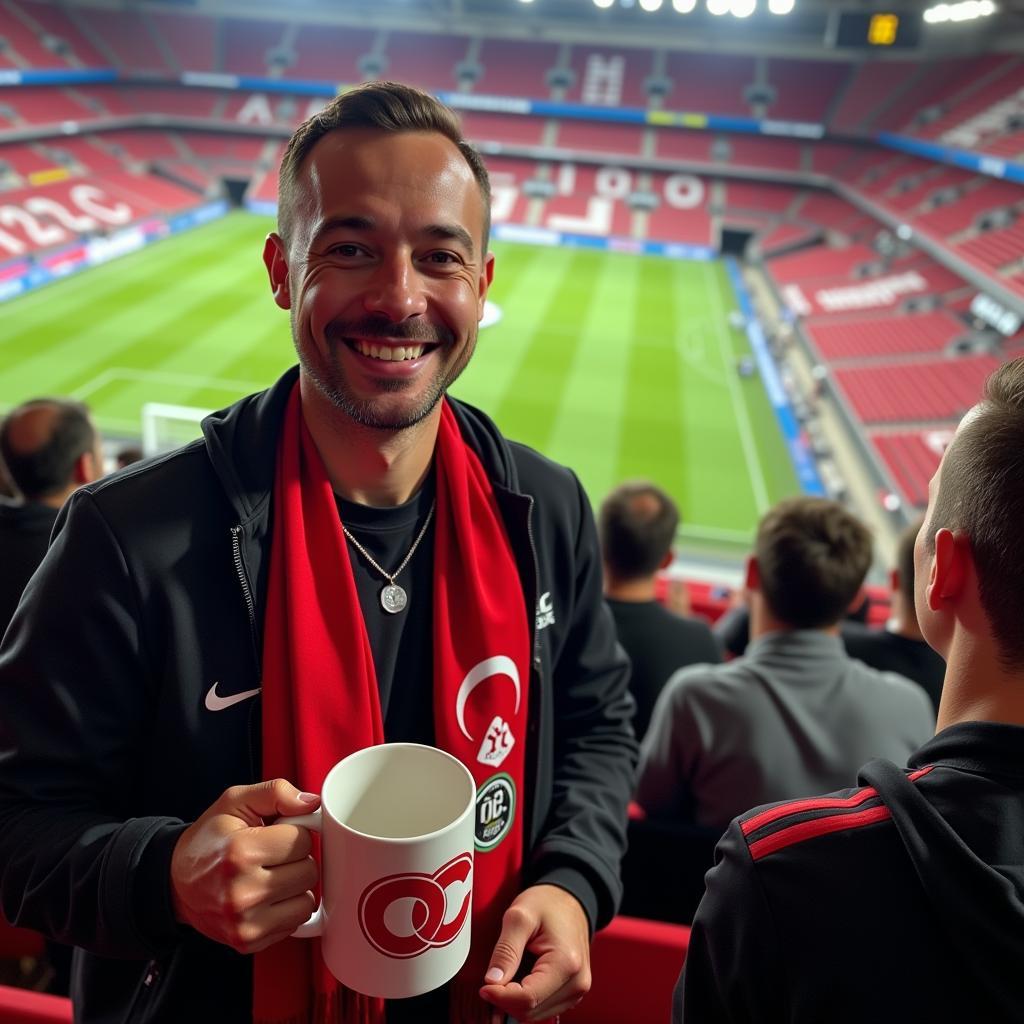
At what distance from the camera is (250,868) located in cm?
108

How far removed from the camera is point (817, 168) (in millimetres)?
25562

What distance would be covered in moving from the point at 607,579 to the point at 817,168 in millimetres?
26077

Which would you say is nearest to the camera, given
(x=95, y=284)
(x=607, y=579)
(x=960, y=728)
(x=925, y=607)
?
(x=960, y=728)

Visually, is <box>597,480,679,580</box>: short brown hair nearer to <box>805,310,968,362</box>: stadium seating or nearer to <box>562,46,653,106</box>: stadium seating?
<box>805,310,968,362</box>: stadium seating

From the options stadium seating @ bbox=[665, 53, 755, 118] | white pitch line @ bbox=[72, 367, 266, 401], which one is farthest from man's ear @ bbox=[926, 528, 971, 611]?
stadium seating @ bbox=[665, 53, 755, 118]

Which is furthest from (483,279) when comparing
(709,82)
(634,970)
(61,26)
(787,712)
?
(61,26)

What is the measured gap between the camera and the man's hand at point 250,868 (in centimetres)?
108

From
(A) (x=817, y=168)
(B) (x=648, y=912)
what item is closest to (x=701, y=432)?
(B) (x=648, y=912)

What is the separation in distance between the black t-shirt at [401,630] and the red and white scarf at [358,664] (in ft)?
0.11

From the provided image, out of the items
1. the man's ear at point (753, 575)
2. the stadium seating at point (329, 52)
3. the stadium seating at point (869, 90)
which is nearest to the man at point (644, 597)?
the man's ear at point (753, 575)

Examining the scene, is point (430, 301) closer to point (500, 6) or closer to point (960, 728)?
point (960, 728)

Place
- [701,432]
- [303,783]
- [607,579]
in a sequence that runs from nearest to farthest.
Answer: [303,783] < [607,579] < [701,432]

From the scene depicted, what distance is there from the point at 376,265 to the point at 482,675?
0.78m

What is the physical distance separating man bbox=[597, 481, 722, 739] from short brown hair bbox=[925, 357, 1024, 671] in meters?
2.20
